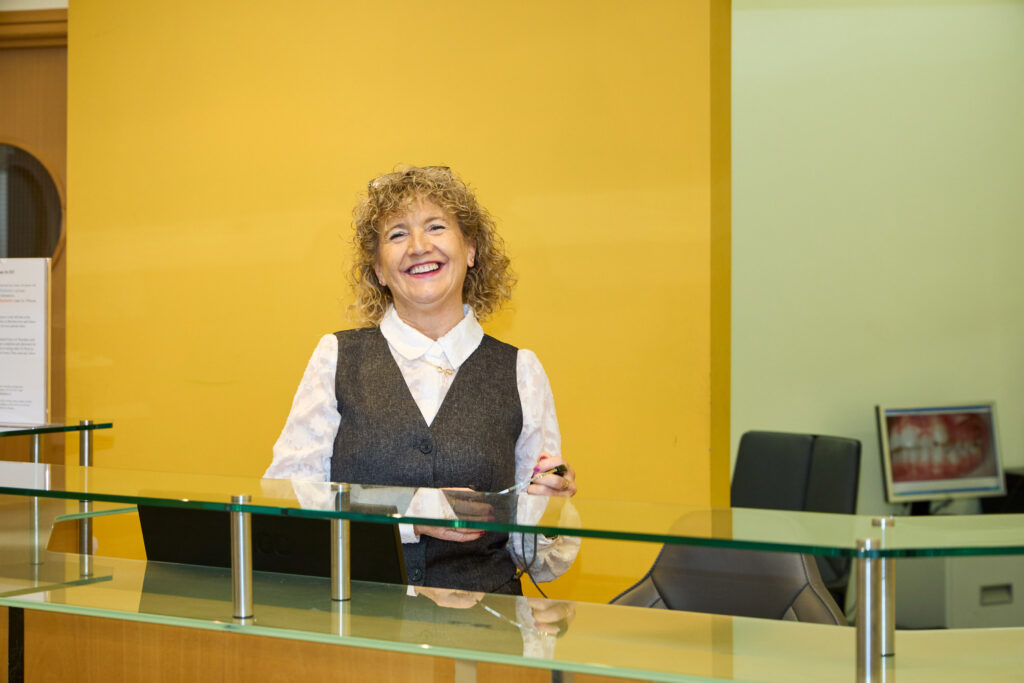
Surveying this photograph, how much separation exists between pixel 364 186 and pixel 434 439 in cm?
169

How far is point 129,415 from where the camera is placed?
3.62 m

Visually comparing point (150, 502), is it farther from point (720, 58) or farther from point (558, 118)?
point (720, 58)

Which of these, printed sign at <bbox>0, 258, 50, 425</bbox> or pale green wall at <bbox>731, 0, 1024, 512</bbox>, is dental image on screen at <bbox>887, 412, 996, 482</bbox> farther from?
printed sign at <bbox>0, 258, 50, 425</bbox>

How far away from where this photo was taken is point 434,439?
6.44 feet

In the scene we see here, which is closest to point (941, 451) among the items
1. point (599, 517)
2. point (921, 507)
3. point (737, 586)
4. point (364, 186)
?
point (921, 507)

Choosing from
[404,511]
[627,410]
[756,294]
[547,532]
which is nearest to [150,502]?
[404,511]

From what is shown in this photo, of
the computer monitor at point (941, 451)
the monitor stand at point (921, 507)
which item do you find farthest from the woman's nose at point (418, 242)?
the monitor stand at point (921, 507)

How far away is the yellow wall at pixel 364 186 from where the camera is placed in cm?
319

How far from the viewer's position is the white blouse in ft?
6.36

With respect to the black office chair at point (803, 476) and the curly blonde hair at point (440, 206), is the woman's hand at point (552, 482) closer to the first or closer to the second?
the curly blonde hair at point (440, 206)

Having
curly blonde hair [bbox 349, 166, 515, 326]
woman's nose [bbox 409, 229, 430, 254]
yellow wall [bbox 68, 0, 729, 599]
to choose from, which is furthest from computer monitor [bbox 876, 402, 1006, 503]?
woman's nose [bbox 409, 229, 430, 254]

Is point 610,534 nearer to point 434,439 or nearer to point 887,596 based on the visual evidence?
point 887,596

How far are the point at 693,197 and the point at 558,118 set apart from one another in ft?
1.75

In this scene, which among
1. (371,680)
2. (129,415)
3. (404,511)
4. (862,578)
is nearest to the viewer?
(862,578)
